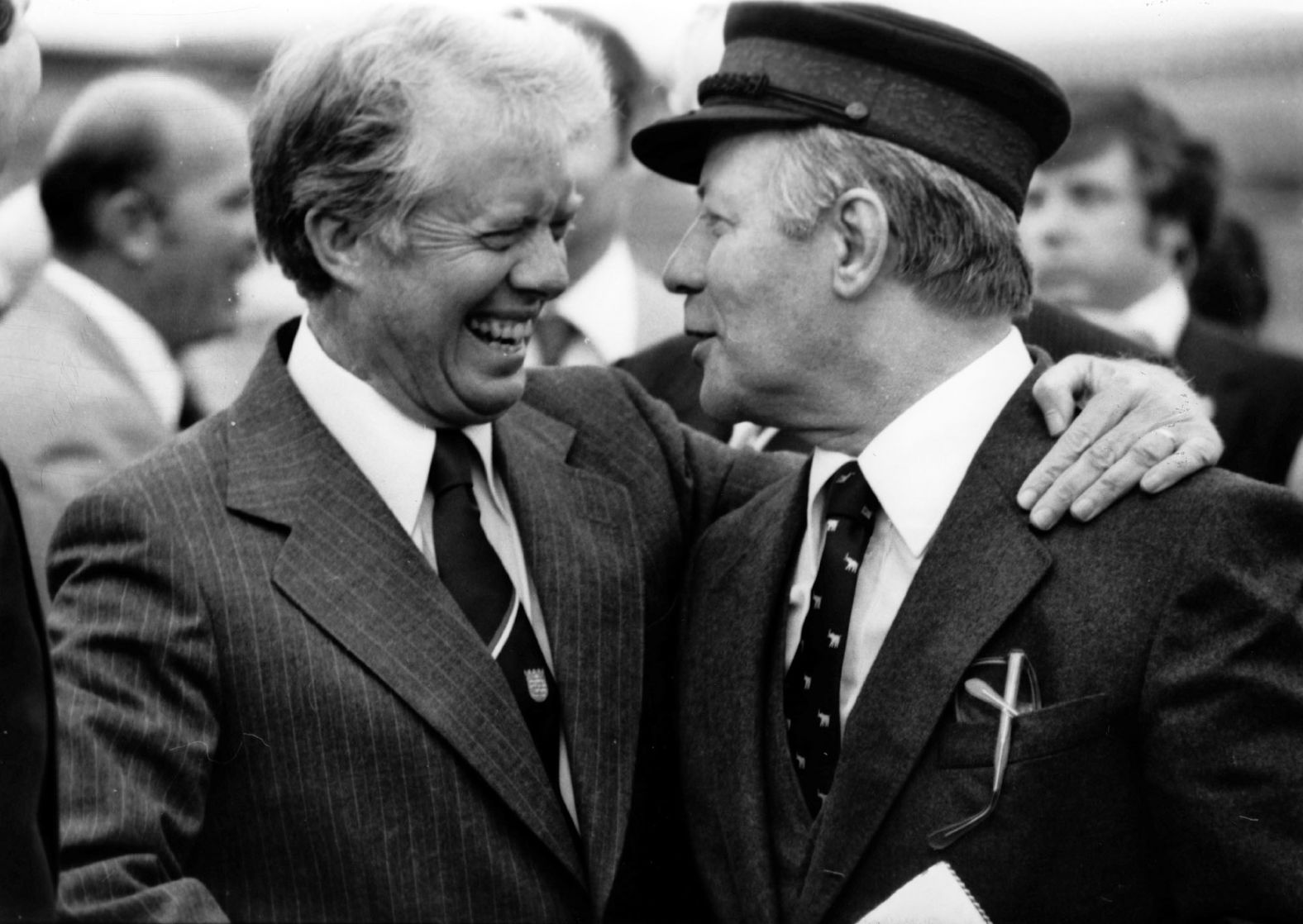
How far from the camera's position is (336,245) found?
2.80 meters

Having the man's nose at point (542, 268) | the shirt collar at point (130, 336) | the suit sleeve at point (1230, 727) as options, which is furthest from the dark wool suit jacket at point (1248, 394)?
the shirt collar at point (130, 336)

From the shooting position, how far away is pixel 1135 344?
391cm

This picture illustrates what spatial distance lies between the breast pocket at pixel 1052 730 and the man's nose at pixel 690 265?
953mm

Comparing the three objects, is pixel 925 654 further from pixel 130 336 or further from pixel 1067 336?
pixel 130 336

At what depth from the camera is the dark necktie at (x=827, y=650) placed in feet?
8.32

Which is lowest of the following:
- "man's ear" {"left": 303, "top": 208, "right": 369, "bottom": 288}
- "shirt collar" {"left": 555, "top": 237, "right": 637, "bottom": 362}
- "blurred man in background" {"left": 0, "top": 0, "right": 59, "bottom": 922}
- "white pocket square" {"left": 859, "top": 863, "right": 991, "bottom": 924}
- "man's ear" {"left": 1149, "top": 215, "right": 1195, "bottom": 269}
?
"white pocket square" {"left": 859, "top": 863, "right": 991, "bottom": 924}

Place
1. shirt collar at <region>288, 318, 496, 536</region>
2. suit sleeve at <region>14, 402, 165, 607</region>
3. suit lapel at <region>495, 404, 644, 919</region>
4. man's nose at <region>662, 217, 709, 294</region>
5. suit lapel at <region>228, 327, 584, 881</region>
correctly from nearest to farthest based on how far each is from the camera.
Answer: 1. suit lapel at <region>228, 327, 584, 881</region>
2. suit lapel at <region>495, 404, 644, 919</region>
3. shirt collar at <region>288, 318, 496, 536</region>
4. man's nose at <region>662, 217, 709, 294</region>
5. suit sleeve at <region>14, 402, 165, 607</region>

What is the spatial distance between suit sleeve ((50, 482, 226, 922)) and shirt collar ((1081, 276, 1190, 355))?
2735 millimetres

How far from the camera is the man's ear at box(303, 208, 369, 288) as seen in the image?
9.12 feet

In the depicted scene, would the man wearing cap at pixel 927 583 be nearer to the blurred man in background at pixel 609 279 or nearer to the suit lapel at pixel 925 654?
the suit lapel at pixel 925 654

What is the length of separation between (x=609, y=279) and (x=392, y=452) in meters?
1.60

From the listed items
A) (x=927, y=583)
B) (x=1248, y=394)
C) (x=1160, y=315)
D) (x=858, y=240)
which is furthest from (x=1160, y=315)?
(x=927, y=583)

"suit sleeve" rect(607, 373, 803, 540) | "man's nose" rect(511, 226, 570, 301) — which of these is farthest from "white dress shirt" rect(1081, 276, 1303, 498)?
"man's nose" rect(511, 226, 570, 301)

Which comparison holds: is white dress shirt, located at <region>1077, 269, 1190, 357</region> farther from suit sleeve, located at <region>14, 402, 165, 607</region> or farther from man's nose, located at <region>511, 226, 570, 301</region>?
suit sleeve, located at <region>14, 402, 165, 607</region>
